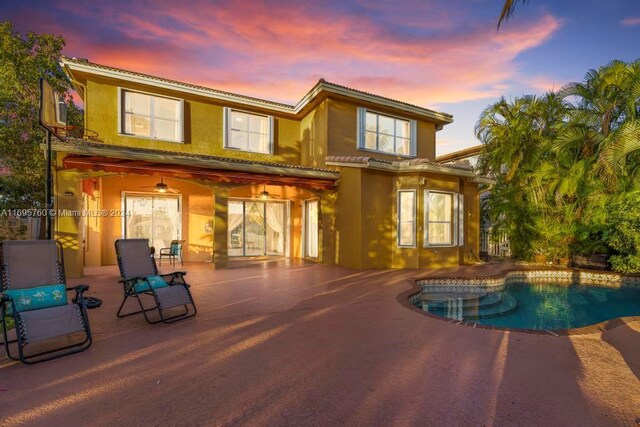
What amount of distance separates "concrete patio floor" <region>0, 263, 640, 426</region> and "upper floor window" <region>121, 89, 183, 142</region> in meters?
8.44

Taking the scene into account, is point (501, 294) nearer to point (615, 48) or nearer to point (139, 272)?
point (139, 272)

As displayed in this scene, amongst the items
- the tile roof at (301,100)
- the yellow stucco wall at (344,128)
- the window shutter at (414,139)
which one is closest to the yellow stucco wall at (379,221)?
the yellow stucco wall at (344,128)

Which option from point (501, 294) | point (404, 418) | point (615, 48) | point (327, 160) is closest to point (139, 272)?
point (404, 418)

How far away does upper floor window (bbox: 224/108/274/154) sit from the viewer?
13.7 metres

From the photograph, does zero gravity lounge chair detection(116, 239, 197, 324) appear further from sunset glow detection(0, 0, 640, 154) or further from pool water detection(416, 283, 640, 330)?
sunset glow detection(0, 0, 640, 154)

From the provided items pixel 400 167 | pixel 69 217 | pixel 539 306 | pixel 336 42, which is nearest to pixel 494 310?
pixel 539 306

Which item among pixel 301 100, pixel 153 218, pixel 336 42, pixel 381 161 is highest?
pixel 336 42

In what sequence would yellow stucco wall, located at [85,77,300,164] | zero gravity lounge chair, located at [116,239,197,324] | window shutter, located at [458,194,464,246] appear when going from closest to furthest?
zero gravity lounge chair, located at [116,239,197,324], yellow stucco wall, located at [85,77,300,164], window shutter, located at [458,194,464,246]

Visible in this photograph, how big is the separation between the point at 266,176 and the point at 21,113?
12.4m

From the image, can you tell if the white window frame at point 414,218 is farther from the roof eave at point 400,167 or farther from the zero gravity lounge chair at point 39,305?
the zero gravity lounge chair at point 39,305

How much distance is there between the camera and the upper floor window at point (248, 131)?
45.0ft

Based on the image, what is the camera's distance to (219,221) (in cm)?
1094

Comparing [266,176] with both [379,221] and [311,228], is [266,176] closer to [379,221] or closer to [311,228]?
[311,228]

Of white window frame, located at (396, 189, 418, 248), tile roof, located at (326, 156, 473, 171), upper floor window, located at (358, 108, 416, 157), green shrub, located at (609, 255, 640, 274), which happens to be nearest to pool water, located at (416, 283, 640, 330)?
green shrub, located at (609, 255, 640, 274)
